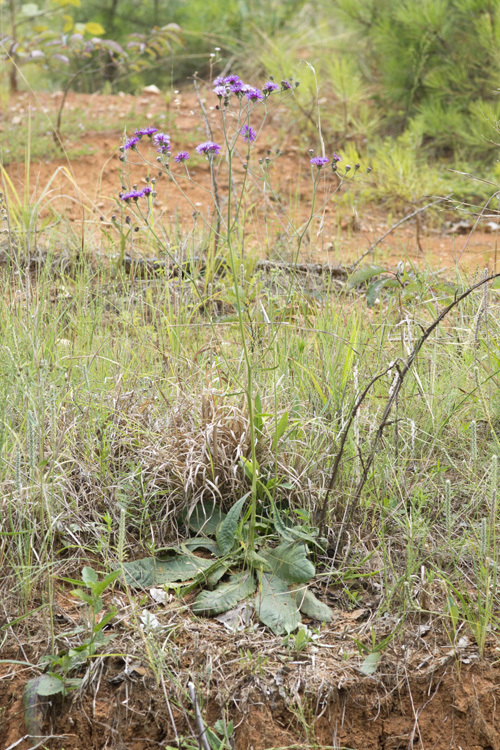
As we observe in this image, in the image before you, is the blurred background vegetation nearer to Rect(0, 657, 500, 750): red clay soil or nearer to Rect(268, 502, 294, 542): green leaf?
Rect(268, 502, 294, 542): green leaf

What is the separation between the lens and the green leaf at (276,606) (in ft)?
4.89

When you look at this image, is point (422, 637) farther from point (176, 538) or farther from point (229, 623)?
point (176, 538)

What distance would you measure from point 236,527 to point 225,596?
6.6 inches

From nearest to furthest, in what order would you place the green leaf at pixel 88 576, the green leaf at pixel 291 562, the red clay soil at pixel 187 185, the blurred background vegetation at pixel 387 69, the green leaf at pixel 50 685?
the green leaf at pixel 50 685, the green leaf at pixel 88 576, the green leaf at pixel 291 562, the red clay soil at pixel 187 185, the blurred background vegetation at pixel 387 69

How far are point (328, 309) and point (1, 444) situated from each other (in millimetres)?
1114

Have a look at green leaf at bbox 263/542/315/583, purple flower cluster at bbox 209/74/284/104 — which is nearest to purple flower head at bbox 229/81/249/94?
purple flower cluster at bbox 209/74/284/104

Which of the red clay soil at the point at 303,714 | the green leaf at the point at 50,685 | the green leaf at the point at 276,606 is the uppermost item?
the green leaf at the point at 50,685

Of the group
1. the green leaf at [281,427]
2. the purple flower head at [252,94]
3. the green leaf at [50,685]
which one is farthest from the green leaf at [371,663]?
the purple flower head at [252,94]

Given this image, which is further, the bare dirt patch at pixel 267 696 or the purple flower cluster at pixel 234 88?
the purple flower cluster at pixel 234 88

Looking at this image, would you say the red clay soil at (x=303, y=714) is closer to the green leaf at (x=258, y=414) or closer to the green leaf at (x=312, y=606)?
the green leaf at (x=312, y=606)

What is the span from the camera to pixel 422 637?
1.48 metres

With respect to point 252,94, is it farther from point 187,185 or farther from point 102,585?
point 187,185

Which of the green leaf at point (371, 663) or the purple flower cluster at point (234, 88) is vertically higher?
the purple flower cluster at point (234, 88)

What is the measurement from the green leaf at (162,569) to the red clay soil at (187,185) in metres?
1.83
